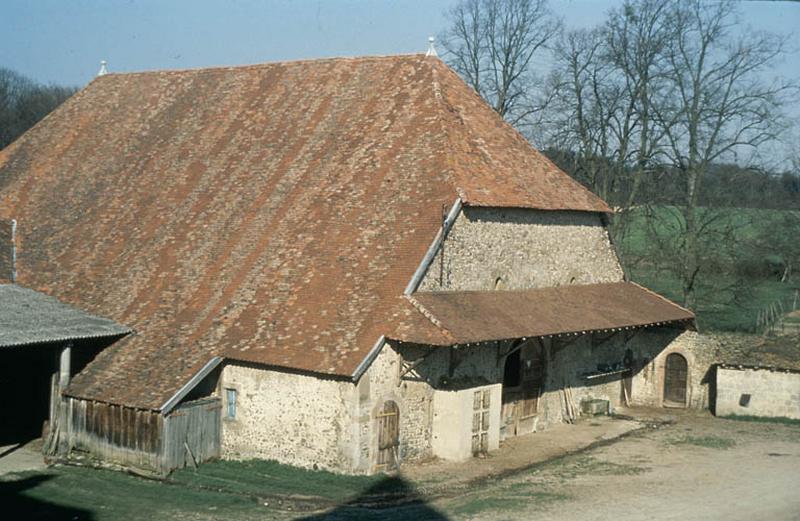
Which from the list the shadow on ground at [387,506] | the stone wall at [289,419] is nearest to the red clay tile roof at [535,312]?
the stone wall at [289,419]

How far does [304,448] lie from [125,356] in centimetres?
531

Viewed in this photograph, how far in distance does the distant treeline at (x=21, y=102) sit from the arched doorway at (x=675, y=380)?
172ft

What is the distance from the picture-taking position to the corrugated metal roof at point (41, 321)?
21438mm

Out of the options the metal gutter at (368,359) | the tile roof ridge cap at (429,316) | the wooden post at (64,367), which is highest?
the tile roof ridge cap at (429,316)

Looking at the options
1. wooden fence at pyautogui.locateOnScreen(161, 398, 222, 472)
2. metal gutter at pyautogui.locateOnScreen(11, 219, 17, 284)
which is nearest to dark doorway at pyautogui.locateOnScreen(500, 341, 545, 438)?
wooden fence at pyautogui.locateOnScreen(161, 398, 222, 472)

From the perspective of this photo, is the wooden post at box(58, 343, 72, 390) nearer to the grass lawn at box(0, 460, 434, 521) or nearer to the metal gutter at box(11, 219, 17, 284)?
the grass lawn at box(0, 460, 434, 521)

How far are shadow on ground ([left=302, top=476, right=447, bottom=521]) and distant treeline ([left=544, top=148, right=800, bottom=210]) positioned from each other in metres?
21.1

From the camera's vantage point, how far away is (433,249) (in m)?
21.0

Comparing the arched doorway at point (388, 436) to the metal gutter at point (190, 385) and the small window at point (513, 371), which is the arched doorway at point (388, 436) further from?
the small window at point (513, 371)

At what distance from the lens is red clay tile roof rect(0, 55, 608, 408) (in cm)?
2141

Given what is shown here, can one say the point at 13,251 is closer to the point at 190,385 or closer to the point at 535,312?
the point at 190,385

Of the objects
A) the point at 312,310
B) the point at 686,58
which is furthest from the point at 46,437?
the point at 686,58

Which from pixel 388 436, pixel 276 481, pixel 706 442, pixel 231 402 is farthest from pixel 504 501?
pixel 706 442

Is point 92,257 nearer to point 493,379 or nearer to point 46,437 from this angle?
point 46,437
